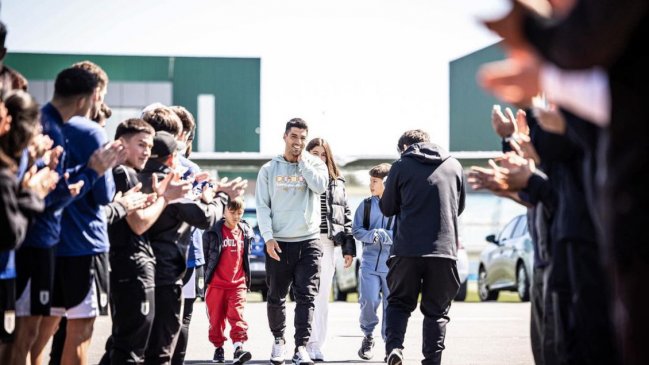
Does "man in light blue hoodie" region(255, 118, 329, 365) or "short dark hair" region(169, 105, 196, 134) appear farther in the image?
"man in light blue hoodie" region(255, 118, 329, 365)

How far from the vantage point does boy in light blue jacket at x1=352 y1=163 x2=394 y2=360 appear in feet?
42.8

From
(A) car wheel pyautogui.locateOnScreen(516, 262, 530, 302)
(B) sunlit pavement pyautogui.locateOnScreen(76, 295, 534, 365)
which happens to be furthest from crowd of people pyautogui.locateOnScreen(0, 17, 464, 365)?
(A) car wheel pyautogui.locateOnScreen(516, 262, 530, 302)

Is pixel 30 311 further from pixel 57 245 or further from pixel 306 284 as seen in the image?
pixel 306 284

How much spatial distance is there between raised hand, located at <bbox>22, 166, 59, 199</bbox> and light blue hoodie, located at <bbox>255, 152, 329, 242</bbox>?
5.44 m

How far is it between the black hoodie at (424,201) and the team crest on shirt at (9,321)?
4.01 metres

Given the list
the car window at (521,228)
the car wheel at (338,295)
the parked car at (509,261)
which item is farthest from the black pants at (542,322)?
the car wheel at (338,295)

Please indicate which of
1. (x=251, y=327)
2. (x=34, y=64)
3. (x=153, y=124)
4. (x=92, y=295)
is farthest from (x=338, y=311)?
(x=34, y=64)

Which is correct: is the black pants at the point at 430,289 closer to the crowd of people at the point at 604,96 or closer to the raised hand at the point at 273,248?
the raised hand at the point at 273,248

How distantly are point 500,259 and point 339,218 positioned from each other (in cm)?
1245

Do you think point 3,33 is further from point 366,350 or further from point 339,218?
point 366,350

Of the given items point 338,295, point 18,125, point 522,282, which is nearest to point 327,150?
point 18,125

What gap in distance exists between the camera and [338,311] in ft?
65.7

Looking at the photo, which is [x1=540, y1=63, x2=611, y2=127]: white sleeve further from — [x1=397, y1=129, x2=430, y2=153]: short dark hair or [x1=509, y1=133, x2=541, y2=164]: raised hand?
[x1=397, y1=129, x2=430, y2=153]: short dark hair

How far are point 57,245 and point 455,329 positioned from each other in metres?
9.64
